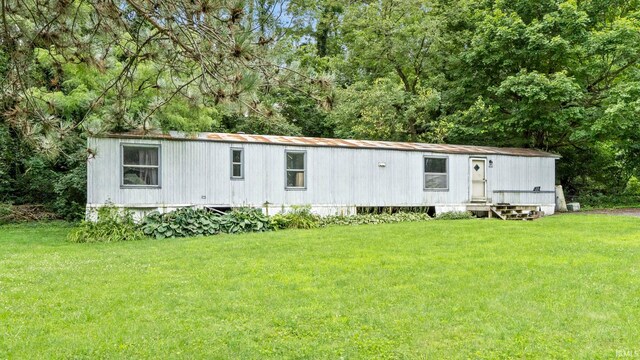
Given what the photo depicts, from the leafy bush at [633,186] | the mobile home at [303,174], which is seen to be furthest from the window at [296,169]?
the leafy bush at [633,186]

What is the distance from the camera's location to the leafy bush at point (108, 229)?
33.5 feet

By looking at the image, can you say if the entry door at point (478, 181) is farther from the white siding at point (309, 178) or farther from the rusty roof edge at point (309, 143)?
the rusty roof edge at point (309, 143)

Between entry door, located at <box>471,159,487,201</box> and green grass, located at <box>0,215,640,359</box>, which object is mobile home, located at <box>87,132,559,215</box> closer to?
entry door, located at <box>471,159,487,201</box>

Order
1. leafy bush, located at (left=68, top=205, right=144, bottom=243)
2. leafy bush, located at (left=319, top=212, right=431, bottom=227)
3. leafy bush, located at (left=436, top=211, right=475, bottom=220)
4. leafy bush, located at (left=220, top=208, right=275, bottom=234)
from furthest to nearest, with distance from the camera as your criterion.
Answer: leafy bush, located at (left=436, top=211, right=475, bottom=220), leafy bush, located at (left=319, top=212, right=431, bottom=227), leafy bush, located at (left=220, top=208, right=275, bottom=234), leafy bush, located at (left=68, top=205, right=144, bottom=243)

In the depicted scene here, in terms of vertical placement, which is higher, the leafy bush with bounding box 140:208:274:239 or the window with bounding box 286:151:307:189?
the window with bounding box 286:151:307:189

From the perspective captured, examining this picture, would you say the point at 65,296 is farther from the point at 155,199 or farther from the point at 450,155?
the point at 450,155

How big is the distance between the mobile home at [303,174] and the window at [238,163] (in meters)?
0.03

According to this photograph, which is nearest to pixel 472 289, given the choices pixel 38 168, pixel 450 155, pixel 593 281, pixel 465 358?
pixel 593 281

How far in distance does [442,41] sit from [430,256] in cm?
1450

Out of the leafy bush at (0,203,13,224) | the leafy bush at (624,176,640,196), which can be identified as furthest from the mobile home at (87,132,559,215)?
the leafy bush at (624,176,640,196)

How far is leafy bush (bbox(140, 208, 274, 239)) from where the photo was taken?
11.0 meters

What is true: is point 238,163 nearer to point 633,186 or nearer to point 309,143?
point 309,143

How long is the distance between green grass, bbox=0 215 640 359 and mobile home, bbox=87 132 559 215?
3000 mm

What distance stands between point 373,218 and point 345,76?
1073 centimetres
